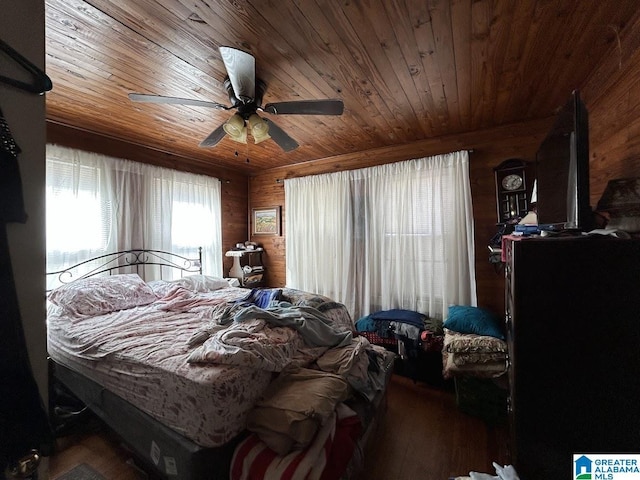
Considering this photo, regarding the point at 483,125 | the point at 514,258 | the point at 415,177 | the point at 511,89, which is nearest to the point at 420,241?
the point at 415,177

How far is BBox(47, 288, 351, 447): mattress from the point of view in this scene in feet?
4.05

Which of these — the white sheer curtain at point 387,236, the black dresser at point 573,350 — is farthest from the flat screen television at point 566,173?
the white sheer curtain at point 387,236

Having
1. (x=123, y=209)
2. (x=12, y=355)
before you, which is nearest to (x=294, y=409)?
(x=12, y=355)

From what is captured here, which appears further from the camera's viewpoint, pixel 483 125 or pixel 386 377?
pixel 483 125

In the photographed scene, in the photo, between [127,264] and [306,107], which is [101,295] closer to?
[127,264]

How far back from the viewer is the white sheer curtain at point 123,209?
8.64 ft

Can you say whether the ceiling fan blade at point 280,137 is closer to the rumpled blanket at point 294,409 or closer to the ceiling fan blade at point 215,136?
the ceiling fan blade at point 215,136

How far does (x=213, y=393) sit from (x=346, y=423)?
687 millimetres

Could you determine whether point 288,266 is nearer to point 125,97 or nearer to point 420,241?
point 420,241

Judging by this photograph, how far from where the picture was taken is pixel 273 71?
1817 mm

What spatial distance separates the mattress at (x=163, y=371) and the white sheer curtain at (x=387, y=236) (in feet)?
6.80

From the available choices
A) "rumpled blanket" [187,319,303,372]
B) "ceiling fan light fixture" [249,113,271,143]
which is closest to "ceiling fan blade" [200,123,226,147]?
"ceiling fan light fixture" [249,113,271,143]

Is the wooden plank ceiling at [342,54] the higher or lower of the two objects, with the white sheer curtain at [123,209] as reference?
higher

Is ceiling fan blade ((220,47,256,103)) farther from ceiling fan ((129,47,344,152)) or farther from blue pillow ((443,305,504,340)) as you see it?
blue pillow ((443,305,504,340))
